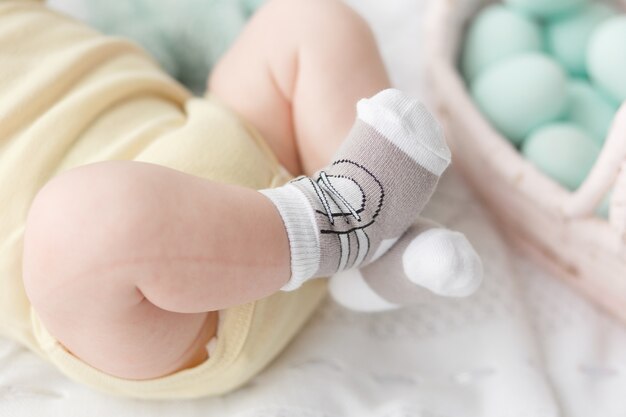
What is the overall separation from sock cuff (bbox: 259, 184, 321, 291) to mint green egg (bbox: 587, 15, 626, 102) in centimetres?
57

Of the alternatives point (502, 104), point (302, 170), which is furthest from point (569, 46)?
point (302, 170)

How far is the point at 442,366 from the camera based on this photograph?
2.88 ft

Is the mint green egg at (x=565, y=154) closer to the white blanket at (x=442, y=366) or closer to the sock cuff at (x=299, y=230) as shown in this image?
the white blanket at (x=442, y=366)

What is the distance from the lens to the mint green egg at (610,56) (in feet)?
3.24

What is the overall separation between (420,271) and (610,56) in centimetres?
51

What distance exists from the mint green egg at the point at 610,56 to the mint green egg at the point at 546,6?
0.19 feet

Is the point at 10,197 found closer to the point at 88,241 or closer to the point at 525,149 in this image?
the point at 88,241

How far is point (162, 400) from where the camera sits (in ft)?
2.61

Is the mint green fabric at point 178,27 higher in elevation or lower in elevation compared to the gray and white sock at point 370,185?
lower

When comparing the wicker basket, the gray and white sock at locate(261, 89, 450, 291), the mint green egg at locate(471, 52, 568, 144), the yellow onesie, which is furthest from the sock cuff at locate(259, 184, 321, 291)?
the mint green egg at locate(471, 52, 568, 144)

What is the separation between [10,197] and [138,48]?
0.32 metres

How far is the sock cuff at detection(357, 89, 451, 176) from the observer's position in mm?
666

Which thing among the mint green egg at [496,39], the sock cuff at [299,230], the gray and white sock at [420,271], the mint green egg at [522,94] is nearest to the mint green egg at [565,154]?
the mint green egg at [522,94]

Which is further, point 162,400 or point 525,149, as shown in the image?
point 525,149
